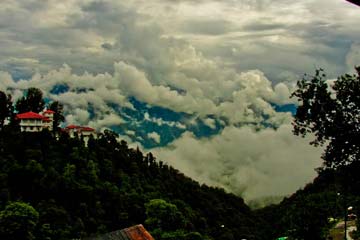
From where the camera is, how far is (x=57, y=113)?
134 metres

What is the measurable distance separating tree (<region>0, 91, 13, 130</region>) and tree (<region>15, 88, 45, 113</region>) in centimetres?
400

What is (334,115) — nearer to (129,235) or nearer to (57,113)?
(129,235)

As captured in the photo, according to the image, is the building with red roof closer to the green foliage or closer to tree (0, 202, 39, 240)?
the green foliage

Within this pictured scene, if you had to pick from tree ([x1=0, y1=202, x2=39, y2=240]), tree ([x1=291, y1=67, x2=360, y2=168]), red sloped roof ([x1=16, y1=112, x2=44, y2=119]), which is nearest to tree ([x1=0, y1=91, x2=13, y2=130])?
red sloped roof ([x1=16, y1=112, x2=44, y2=119])

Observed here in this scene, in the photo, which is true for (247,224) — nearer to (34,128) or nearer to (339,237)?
(34,128)

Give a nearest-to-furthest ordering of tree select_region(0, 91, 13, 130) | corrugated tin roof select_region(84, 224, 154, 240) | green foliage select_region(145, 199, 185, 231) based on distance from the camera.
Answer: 1. corrugated tin roof select_region(84, 224, 154, 240)
2. green foliage select_region(145, 199, 185, 231)
3. tree select_region(0, 91, 13, 130)

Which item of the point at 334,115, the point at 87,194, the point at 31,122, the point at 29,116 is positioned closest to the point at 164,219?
the point at 87,194

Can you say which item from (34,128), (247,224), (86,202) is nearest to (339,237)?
(86,202)

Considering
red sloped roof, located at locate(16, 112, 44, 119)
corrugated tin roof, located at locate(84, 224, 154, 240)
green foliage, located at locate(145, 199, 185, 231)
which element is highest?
red sloped roof, located at locate(16, 112, 44, 119)

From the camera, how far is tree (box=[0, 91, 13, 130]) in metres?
122

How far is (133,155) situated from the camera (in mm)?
155250

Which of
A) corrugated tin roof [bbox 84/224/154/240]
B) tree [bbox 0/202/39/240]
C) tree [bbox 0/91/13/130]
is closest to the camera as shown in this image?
corrugated tin roof [bbox 84/224/154/240]

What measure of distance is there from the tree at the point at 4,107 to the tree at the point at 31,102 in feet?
13.1

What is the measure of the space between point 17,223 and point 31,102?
60253 mm
